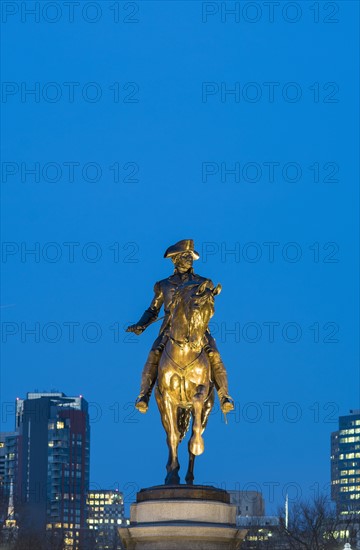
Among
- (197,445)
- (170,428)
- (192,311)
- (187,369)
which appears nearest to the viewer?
(192,311)

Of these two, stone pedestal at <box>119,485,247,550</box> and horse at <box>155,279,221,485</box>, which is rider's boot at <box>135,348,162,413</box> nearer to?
horse at <box>155,279,221,485</box>

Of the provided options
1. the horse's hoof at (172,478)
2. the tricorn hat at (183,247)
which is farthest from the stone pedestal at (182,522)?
the tricorn hat at (183,247)

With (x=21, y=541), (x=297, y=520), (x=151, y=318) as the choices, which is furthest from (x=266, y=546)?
(x=151, y=318)

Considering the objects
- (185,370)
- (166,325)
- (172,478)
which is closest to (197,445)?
(172,478)

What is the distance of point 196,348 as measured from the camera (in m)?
27.0

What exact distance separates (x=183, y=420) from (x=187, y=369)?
146cm

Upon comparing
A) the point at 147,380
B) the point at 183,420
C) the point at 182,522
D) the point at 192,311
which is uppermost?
the point at 192,311

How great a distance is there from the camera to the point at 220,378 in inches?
1084

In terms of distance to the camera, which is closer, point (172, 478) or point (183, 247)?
point (172, 478)

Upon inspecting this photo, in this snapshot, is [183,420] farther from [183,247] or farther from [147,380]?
[183,247]

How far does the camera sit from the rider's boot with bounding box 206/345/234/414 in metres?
A: 27.3

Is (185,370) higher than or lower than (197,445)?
higher

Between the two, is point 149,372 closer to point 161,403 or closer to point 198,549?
point 161,403

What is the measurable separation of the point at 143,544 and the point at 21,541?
75182 mm
